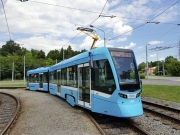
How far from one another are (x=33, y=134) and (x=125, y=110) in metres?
3.45

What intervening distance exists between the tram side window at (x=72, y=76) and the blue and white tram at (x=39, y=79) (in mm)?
10042

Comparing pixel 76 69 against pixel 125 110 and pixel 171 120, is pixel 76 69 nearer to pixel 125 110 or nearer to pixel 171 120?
pixel 125 110

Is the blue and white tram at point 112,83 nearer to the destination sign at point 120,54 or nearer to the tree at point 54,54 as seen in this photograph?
the destination sign at point 120,54

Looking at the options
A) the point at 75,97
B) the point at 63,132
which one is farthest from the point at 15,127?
the point at 75,97

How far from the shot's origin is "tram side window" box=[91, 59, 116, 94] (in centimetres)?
803

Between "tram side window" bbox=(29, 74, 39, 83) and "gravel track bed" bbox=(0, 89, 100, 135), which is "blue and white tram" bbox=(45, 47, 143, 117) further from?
"tram side window" bbox=(29, 74, 39, 83)

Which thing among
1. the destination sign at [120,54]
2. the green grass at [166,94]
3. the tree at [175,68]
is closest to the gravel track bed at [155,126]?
the destination sign at [120,54]

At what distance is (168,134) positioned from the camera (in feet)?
22.3

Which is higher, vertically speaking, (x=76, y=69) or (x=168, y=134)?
(x=76, y=69)

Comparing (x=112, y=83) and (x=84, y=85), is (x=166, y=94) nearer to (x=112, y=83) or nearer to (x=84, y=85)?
(x=84, y=85)

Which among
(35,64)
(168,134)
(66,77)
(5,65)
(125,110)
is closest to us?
(168,134)

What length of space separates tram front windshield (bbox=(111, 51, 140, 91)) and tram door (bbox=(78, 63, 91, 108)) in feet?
5.85

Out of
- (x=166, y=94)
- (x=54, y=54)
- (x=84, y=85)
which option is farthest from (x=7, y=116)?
(x=54, y=54)

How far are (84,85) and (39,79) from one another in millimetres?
17144
